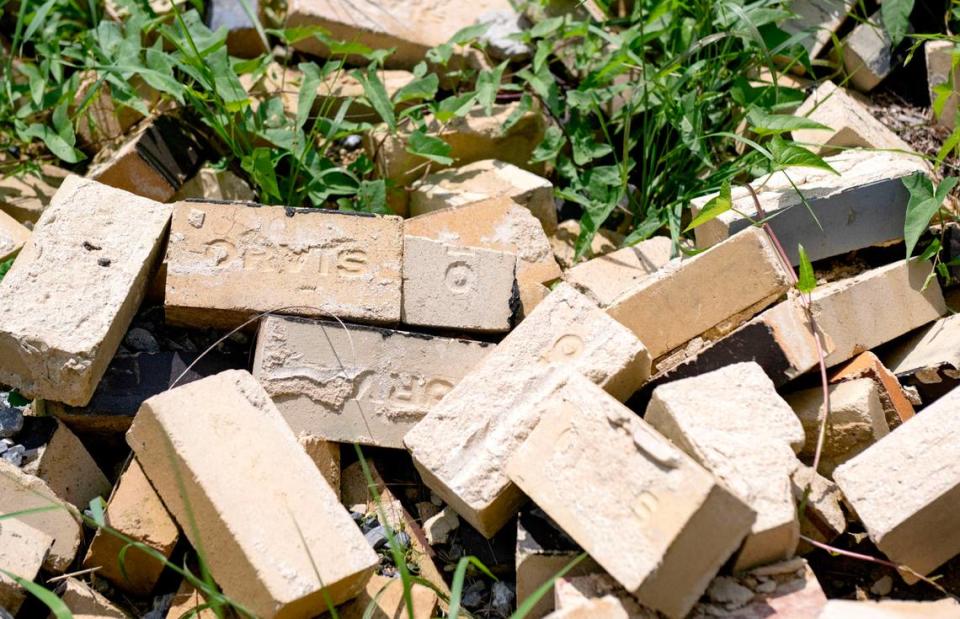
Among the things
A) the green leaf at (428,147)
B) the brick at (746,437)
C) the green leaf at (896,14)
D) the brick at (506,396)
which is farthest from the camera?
the green leaf at (428,147)

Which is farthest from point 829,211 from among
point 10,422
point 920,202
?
point 10,422

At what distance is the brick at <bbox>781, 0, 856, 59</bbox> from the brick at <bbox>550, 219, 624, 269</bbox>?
1104 millimetres

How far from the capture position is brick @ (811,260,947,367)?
2758mm

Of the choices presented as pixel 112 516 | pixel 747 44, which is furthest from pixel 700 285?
pixel 112 516

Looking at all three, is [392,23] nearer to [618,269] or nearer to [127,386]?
[618,269]

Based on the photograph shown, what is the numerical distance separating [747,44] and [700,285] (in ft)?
3.74

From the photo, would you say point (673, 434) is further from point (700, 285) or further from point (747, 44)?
point (747, 44)

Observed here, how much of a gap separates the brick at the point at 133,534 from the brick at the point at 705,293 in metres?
1.34

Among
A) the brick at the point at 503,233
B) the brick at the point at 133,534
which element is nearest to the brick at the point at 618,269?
the brick at the point at 503,233

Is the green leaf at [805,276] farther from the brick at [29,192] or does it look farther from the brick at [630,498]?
the brick at [29,192]

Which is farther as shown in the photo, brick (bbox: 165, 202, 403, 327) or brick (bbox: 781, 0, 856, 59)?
brick (bbox: 781, 0, 856, 59)

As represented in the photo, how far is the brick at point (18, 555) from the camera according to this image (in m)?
2.31

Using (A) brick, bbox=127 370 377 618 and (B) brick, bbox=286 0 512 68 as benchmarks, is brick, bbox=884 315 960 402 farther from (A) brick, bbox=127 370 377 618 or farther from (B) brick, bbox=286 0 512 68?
(B) brick, bbox=286 0 512 68

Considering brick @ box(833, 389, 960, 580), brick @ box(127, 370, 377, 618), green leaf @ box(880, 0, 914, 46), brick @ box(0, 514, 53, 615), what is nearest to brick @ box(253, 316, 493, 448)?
brick @ box(127, 370, 377, 618)
